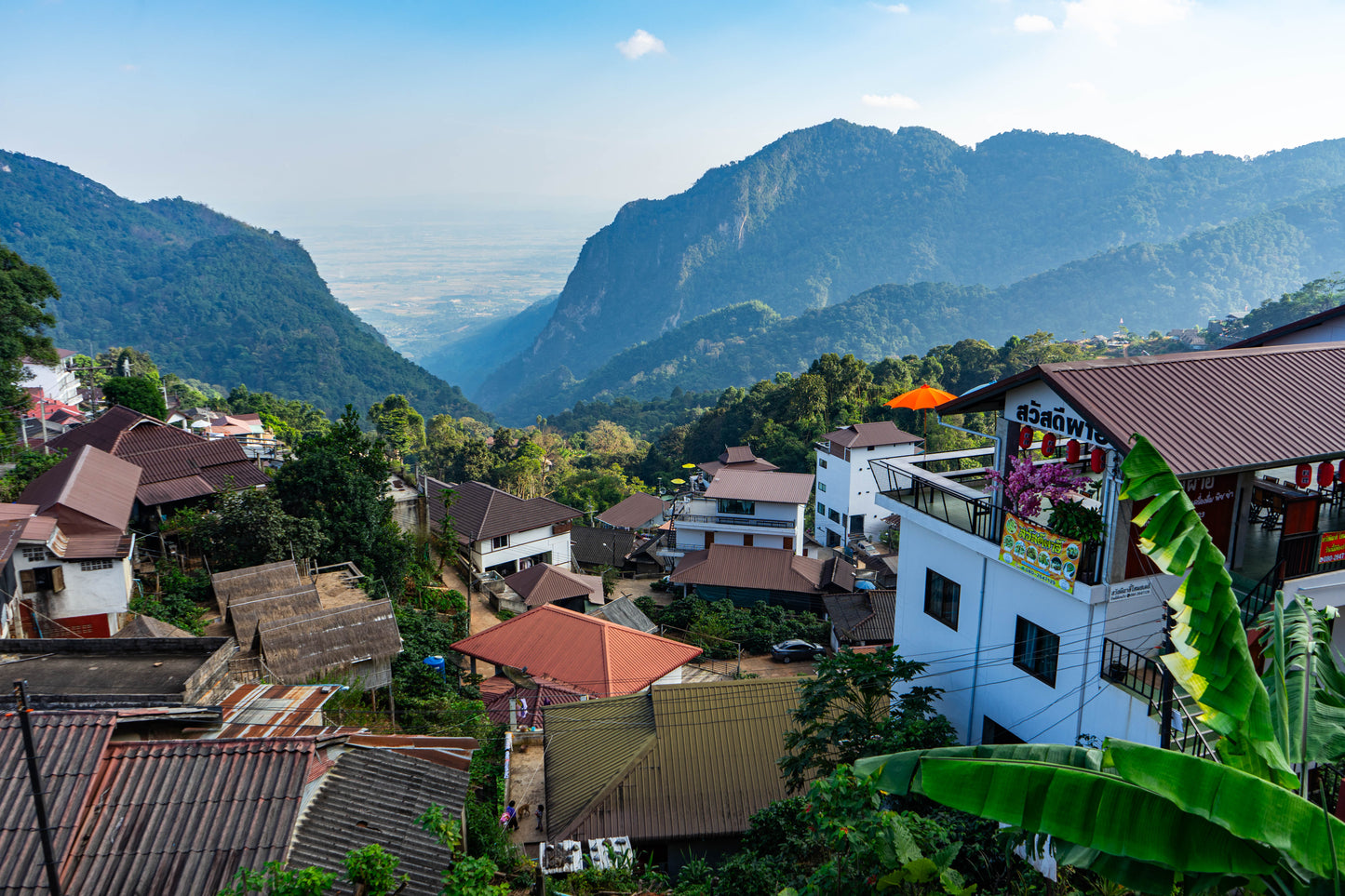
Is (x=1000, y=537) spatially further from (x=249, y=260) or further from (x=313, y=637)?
(x=249, y=260)

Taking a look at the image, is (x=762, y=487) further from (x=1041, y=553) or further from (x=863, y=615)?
(x=1041, y=553)

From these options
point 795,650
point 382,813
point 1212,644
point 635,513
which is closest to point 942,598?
point 1212,644

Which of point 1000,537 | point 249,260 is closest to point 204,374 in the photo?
point 249,260

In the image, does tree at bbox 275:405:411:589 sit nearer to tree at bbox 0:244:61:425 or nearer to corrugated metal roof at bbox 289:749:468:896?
tree at bbox 0:244:61:425

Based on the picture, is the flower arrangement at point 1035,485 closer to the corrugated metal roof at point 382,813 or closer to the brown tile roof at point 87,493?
the corrugated metal roof at point 382,813

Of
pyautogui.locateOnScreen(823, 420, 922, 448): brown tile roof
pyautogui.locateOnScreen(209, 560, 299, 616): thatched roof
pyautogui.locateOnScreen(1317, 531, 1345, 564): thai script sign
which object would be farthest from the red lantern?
pyautogui.locateOnScreen(823, 420, 922, 448): brown tile roof

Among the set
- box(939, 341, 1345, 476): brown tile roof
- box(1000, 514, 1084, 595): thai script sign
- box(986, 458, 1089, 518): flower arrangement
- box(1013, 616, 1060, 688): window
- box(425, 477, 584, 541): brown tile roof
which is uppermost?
box(939, 341, 1345, 476): brown tile roof
